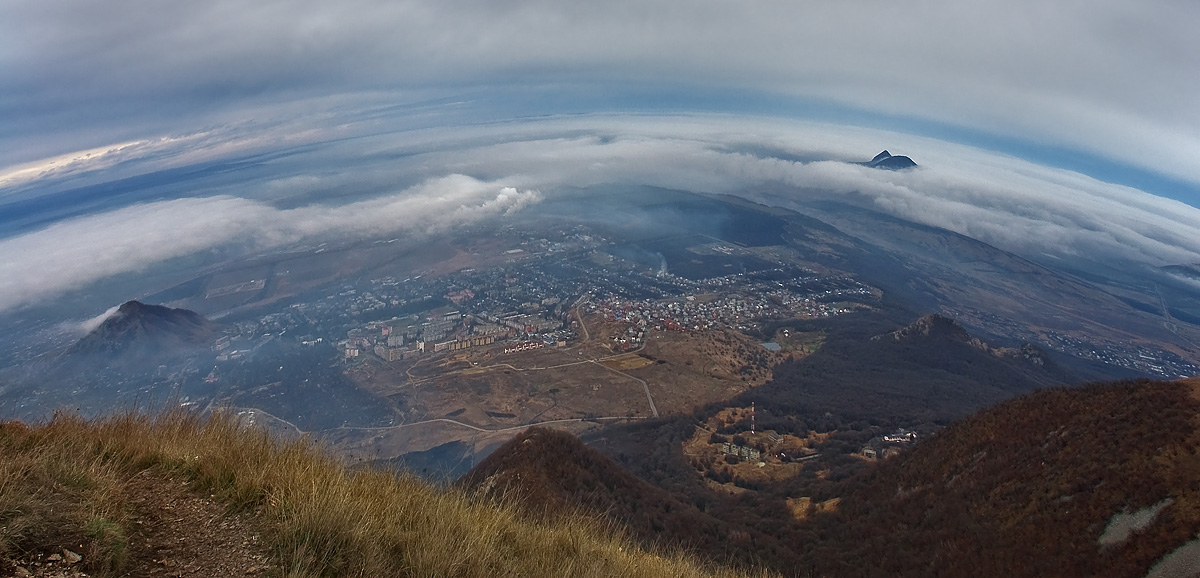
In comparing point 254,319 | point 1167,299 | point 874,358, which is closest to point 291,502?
point 874,358

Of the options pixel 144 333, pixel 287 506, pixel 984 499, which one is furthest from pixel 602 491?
pixel 144 333

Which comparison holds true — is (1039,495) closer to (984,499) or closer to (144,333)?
(984,499)

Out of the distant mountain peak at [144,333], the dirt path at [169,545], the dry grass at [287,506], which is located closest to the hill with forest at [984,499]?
the dry grass at [287,506]

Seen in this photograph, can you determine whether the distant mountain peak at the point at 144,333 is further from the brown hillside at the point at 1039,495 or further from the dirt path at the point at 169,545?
the brown hillside at the point at 1039,495

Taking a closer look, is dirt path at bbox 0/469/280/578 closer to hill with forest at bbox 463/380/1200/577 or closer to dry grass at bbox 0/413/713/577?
dry grass at bbox 0/413/713/577

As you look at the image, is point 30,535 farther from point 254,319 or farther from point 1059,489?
point 254,319
